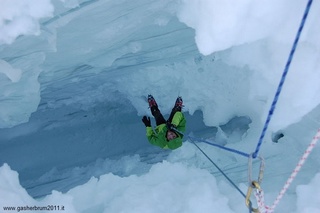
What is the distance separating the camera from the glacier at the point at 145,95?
7.54 ft

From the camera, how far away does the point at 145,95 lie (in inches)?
164

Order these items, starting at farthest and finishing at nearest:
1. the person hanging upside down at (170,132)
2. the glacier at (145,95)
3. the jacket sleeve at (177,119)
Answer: the jacket sleeve at (177,119), the person hanging upside down at (170,132), the glacier at (145,95)

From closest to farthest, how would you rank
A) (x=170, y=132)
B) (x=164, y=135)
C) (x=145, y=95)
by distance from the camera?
1. (x=170, y=132)
2. (x=164, y=135)
3. (x=145, y=95)

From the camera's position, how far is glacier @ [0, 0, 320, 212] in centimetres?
230

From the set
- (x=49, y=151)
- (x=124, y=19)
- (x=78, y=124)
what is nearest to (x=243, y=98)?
(x=124, y=19)

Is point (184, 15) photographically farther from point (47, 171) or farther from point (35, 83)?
point (47, 171)

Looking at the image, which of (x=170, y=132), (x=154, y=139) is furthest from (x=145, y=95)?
(x=170, y=132)

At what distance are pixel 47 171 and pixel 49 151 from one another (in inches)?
9.7

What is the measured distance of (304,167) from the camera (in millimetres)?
3211

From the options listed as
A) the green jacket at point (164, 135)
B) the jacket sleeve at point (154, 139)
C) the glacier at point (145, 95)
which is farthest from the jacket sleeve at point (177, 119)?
the glacier at point (145, 95)

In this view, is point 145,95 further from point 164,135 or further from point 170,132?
point 170,132

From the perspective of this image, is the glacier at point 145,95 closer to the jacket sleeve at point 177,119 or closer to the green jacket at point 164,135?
the green jacket at point 164,135

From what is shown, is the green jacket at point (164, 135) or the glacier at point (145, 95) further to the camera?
the green jacket at point (164, 135)

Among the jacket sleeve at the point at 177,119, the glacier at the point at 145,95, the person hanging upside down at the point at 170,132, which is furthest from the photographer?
the jacket sleeve at the point at 177,119
